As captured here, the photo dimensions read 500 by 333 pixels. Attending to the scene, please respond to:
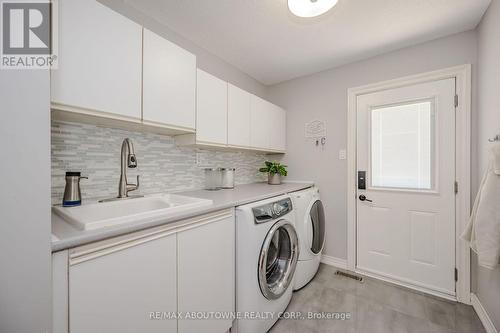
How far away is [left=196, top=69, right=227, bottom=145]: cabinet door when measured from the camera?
1.61 metres

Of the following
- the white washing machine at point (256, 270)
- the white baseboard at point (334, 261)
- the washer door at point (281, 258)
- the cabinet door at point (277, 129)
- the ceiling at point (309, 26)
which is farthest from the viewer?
the cabinet door at point (277, 129)

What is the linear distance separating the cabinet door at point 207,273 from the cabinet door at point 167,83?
0.77 m

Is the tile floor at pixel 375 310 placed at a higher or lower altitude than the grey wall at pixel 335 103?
lower

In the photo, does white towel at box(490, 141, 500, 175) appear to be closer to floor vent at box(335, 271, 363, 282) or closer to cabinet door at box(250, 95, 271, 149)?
floor vent at box(335, 271, 363, 282)

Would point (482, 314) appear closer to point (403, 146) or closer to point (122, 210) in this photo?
point (403, 146)

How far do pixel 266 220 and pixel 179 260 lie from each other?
2.03 feet

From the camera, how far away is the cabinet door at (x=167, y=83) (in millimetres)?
1256

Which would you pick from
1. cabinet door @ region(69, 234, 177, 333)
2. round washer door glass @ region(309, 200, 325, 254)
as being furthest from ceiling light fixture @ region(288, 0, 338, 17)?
round washer door glass @ region(309, 200, 325, 254)

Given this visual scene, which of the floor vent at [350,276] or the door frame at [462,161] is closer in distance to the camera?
the door frame at [462,161]

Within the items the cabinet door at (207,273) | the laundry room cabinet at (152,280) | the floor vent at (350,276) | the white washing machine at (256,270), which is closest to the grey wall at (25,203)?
the laundry room cabinet at (152,280)

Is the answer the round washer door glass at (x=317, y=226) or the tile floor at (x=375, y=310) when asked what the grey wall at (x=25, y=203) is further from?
the round washer door glass at (x=317, y=226)

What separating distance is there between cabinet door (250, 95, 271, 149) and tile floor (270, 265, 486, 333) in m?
1.53

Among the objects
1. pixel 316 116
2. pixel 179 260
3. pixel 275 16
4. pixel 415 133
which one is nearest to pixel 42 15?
pixel 179 260

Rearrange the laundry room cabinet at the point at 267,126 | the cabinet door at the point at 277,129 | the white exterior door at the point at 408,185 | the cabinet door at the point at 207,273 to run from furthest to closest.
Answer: the cabinet door at the point at 277,129, the laundry room cabinet at the point at 267,126, the white exterior door at the point at 408,185, the cabinet door at the point at 207,273
